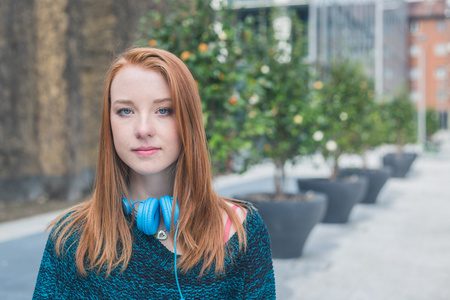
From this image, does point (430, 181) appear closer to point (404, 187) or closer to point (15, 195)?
point (404, 187)

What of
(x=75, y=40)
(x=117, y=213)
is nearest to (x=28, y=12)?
(x=75, y=40)

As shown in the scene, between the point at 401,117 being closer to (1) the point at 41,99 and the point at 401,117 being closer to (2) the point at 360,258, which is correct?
(1) the point at 41,99

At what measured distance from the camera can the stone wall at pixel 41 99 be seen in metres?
9.33

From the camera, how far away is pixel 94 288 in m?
1.30

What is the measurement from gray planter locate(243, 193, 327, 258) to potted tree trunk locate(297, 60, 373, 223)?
4.20 feet

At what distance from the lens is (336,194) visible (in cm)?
773

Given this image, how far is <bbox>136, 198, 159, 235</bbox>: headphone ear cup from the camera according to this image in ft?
4.10

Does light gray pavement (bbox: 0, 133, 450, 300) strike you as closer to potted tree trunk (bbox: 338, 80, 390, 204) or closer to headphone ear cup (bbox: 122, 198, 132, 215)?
potted tree trunk (bbox: 338, 80, 390, 204)

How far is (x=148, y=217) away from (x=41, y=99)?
29.8ft

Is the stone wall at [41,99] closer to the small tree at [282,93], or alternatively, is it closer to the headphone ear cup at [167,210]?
the small tree at [282,93]

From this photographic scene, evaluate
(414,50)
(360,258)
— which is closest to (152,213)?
(360,258)

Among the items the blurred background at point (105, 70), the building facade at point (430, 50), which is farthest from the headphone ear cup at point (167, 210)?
the building facade at point (430, 50)

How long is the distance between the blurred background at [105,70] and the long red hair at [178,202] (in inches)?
16.1

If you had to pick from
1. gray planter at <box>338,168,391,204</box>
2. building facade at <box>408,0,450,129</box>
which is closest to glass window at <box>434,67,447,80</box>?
building facade at <box>408,0,450,129</box>
